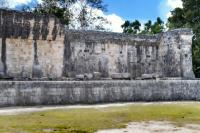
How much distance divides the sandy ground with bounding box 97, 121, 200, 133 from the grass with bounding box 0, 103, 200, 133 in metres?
0.39

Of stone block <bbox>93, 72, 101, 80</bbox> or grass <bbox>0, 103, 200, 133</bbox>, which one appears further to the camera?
stone block <bbox>93, 72, 101, 80</bbox>

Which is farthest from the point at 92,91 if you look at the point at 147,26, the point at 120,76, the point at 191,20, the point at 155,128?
the point at 147,26

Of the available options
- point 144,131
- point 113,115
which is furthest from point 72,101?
point 144,131

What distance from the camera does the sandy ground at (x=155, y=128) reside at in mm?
12102

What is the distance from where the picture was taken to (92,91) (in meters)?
19.2

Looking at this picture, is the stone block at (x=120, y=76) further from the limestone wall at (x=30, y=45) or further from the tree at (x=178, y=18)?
the tree at (x=178, y=18)

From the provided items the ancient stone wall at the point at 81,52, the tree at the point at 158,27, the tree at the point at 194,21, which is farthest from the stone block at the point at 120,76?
the tree at the point at 158,27

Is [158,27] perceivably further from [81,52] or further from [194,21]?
[81,52]

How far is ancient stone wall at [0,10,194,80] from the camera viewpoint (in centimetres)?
2250

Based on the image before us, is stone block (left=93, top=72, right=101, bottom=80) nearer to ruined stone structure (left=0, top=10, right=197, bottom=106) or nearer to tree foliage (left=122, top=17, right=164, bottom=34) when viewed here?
ruined stone structure (left=0, top=10, right=197, bottom=106)

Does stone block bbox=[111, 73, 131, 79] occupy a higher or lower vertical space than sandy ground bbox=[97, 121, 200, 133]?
higher

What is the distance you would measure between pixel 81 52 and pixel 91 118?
11123 millimetres

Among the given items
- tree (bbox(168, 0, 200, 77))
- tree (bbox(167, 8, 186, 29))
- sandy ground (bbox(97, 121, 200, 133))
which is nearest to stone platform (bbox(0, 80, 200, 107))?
sandy ground (bbox(97, 121, 200, 133))

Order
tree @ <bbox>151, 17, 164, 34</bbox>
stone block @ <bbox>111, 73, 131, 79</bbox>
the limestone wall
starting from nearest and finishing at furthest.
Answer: the limestone wall
stone block @ <bbox>111, 73, 131, 79</bbox>
tree @ <bbox>151, 17, 164, 34</bbox>
